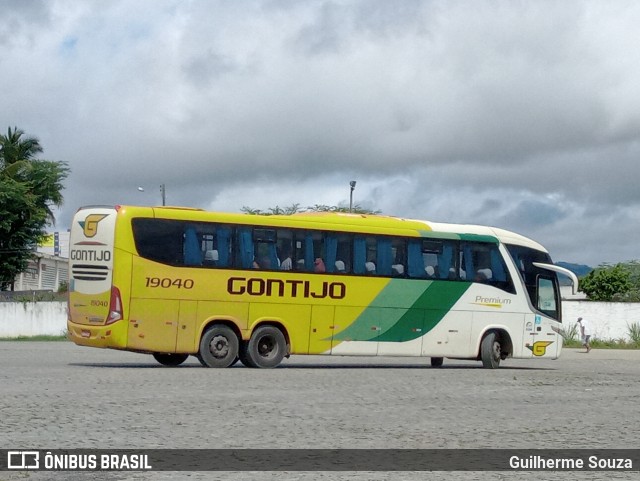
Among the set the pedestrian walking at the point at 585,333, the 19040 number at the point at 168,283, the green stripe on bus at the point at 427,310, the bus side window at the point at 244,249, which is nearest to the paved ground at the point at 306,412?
the 19040 number at the point at 168,283

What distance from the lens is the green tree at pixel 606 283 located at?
81250 mm

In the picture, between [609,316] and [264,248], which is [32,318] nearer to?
[609,316]

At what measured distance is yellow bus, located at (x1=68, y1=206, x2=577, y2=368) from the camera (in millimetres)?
24625

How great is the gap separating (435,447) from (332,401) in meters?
5.50

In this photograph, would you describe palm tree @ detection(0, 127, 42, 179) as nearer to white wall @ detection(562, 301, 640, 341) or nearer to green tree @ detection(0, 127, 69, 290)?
green tree @ detection(0, 127, 69, 290)

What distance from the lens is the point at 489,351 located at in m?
28.7

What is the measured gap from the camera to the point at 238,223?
2578cm

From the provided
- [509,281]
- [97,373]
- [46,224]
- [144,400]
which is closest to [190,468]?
[144,400]

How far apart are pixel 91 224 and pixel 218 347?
153 inches

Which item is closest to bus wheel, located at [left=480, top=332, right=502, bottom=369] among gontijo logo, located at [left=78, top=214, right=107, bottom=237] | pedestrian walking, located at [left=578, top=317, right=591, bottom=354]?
gontijo logo, located at [left=78, top=214, right=107, bottom=237]

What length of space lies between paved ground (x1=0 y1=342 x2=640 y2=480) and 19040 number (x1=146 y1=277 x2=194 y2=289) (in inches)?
71.9

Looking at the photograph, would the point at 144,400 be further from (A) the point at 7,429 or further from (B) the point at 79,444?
(B) the point at 79,444

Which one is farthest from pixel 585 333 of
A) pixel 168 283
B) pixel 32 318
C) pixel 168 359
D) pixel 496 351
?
pixel 32 318

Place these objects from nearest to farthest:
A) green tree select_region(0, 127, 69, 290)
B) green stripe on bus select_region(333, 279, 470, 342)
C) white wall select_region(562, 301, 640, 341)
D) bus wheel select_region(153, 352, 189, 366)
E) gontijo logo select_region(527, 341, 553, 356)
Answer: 1. green stripe on bus select_region(333, 279, 470, 342)
2. bus wheel select_region(153, 352, 189, 366)
3. gontijo logo select_region(527, 341, 553, 356)
4. white wall select_region(562, 301, 640, 341)
5. green tree select_region(0, 127, 69, 290)
